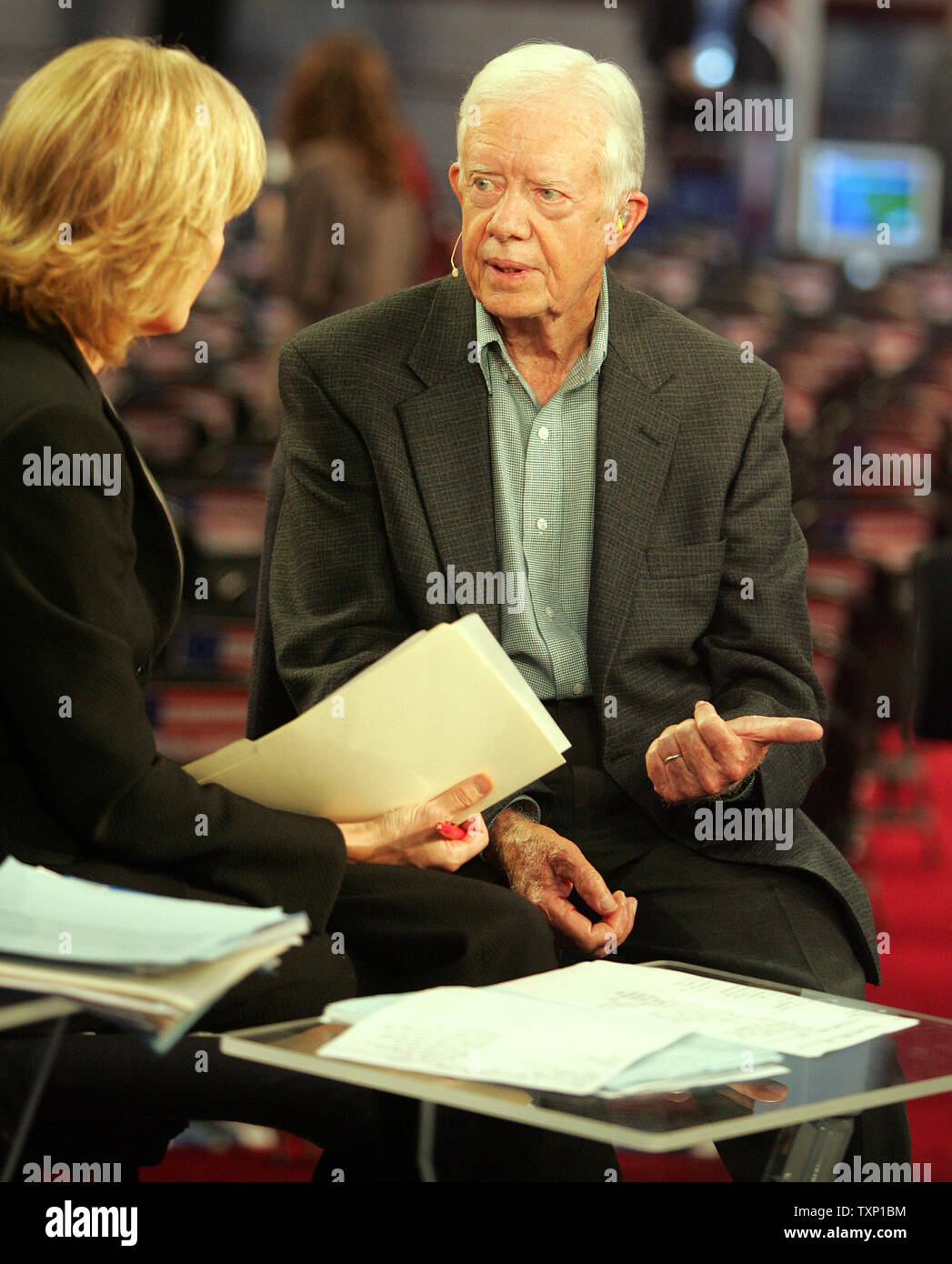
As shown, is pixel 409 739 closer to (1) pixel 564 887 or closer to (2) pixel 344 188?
(1) pixel 564 887

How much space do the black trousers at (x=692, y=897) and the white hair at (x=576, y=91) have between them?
0.66 metres

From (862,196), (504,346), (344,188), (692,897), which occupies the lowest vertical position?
(692,897)

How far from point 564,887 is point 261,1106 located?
21.9 inches

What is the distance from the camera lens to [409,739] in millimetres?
1635

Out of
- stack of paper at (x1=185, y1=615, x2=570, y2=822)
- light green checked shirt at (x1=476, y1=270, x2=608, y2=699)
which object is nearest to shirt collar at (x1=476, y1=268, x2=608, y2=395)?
light green checked shirt at (x1=476, y1=270, x2=608, y2=699)

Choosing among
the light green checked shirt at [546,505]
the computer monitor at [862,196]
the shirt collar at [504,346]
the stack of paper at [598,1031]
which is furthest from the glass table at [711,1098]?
the computer monitor at [862,196]

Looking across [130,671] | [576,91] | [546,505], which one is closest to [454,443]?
[546,505]

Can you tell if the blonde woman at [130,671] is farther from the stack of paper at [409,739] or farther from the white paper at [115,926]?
the white paper at [115,926]

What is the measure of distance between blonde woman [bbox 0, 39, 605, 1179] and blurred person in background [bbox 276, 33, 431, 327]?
12.5 ft

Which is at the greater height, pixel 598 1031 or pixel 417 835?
pixel 417 835

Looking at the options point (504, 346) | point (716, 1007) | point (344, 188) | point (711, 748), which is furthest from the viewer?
point (344, 188)

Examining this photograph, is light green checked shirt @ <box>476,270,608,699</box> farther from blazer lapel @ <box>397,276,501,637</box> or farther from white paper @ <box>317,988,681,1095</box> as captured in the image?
white paper @ <box>317,988,681,1095</box>

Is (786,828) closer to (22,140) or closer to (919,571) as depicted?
(919,571)

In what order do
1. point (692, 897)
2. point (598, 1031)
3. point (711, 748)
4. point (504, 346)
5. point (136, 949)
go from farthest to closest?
point (504, 346) → point (692, 897) → point (711, 748) → point (598, 1031) → point (136, 949)
